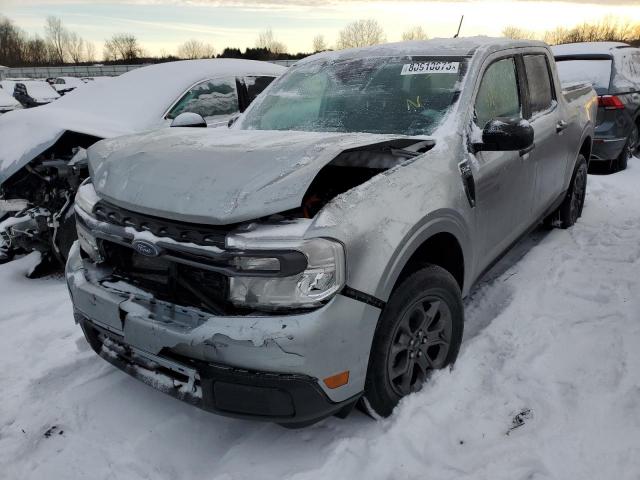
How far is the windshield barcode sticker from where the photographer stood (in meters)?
3.04

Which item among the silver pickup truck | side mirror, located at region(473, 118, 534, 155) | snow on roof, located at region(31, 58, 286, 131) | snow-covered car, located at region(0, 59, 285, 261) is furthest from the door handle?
snow on roof, located at region(31, 58, 286, 131)

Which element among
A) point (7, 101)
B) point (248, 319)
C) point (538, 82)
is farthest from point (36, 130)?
point (7, 101)

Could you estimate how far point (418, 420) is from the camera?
7.72 feet

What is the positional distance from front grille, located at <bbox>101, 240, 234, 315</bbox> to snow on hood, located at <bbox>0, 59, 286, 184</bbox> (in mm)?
2527

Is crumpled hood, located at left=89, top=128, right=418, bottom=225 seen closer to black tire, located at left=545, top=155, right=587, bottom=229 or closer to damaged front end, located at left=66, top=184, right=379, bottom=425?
damaged front end, located at left=66, top=184, right=379, bottom=425

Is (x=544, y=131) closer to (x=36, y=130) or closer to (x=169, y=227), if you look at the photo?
(x=169, y=227)

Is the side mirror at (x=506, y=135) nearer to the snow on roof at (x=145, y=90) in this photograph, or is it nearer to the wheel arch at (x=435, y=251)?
the wheel arch at (x=435, y=251)

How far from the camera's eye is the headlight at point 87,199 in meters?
2.46

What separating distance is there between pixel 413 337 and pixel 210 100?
4005mm

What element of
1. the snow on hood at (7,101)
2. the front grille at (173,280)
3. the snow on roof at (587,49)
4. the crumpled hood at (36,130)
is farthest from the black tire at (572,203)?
the snow on hood at (7,101)

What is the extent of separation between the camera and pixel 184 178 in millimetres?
2109

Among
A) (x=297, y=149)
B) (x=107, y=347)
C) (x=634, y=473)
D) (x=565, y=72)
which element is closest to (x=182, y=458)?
(x=107, y=347)

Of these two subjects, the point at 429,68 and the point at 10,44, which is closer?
the point at 429,68

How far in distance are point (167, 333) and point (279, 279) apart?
1.64ft
